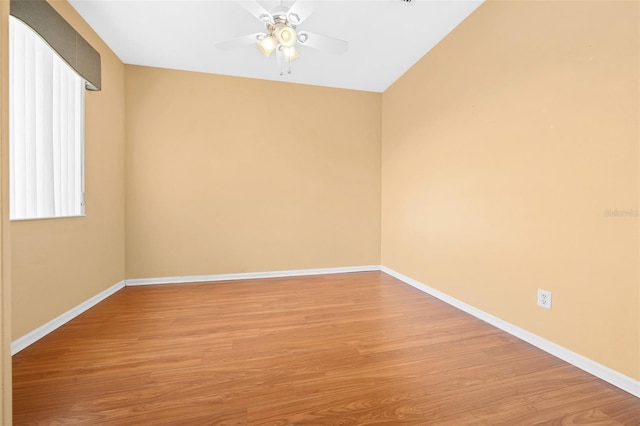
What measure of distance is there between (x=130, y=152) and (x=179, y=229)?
40.8 inches

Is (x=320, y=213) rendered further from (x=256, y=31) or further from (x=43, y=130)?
(x=43, y=130)

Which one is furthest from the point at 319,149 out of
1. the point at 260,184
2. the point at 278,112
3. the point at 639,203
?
the point at 639,203

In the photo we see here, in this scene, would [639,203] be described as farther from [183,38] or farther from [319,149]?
[183,38]

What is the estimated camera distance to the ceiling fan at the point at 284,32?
1.66 m

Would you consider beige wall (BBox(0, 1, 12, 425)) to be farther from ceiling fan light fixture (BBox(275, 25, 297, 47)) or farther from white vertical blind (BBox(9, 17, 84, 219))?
ceiling fan light fixture (BBox(275, 25, 297, 47))

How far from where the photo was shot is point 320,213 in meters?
3.45

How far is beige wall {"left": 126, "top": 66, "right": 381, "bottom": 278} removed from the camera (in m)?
2.93

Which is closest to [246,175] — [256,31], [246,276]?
[246,276]

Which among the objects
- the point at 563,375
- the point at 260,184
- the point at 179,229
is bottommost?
the point at 563,375

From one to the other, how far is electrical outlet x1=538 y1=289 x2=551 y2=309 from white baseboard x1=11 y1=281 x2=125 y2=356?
337cm

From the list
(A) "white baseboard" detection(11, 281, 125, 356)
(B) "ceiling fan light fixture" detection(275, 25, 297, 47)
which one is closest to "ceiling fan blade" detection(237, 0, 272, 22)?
(B) "ceiling fan light fixture" detection(275, 25, 297, 47)

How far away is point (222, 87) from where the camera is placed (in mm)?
3084

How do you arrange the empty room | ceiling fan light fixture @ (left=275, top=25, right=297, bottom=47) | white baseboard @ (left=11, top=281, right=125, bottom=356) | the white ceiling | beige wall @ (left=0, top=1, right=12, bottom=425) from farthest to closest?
the white ceiling
ceiling fan light fixture @ (left=275, top=25, right=297, bottom=47)
white baseboard @ (left=11, top=281, right=125, bottom=356)
the empty room
beige wall @ (left=0, top=1, right=12, bottom=425)

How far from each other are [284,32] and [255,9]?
22cm
